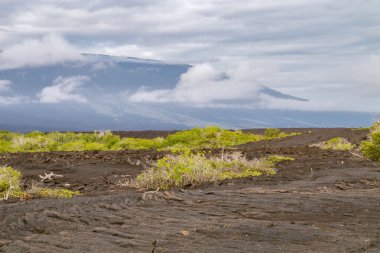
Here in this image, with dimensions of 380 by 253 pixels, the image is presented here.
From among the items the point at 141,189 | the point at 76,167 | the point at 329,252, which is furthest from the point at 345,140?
the point at 329,252

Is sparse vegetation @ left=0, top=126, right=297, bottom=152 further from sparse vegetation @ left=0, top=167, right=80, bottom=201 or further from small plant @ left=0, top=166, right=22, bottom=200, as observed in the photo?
sparse vegetation @ left=0, top=167, right=80, bottom=201

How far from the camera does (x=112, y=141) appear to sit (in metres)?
41.2

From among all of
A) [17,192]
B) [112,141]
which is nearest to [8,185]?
[17,192]

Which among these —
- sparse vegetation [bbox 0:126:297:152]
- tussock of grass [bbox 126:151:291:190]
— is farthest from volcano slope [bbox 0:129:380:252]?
sparse vegetation [bbox 0:126:297:152]

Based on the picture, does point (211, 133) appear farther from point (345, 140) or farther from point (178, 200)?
point (178, 200)

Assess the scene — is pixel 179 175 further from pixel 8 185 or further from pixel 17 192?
pixel 8 185

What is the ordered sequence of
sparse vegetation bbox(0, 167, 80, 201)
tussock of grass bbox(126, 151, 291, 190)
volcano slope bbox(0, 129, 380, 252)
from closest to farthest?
volcano slope bbox(0, 129, 380, 252), sparse vegetation bbox(0, 167, 80, 201), tussock of grass bbox(126, 151, 291, 190)

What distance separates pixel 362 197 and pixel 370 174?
5006 mm

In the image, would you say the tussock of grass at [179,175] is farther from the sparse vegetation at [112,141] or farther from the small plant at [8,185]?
the sparse vegetation at [112,141]

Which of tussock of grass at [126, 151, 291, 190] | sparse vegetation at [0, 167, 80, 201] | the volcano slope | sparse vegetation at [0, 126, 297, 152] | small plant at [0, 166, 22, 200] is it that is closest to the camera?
the volcano slope

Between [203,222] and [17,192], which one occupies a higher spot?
[203,222]

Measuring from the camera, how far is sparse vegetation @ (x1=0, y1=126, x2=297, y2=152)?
34938 millimetres

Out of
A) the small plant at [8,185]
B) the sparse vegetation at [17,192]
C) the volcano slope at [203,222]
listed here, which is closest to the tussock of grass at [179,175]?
the volcano slope at [203,222]

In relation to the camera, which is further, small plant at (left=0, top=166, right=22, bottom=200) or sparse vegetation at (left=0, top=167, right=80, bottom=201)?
small plant at (left=0, top=166, right=22, bottom=200)
